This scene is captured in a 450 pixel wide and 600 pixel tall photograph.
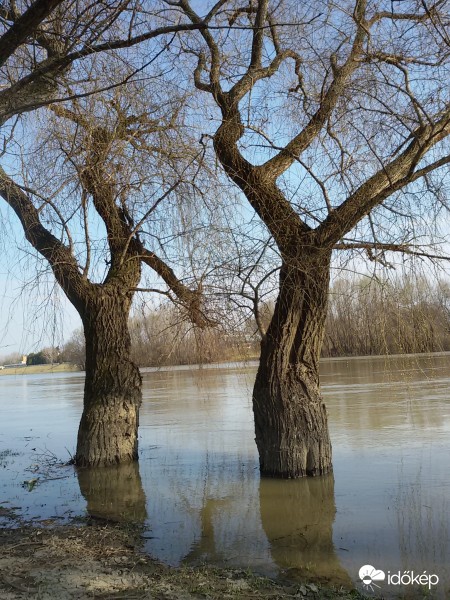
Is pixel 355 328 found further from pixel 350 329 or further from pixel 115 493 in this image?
pixel 115 493

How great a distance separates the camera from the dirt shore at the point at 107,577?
418cm

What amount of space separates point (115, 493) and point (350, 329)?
140 inches

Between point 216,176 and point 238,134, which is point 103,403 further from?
point 238,134

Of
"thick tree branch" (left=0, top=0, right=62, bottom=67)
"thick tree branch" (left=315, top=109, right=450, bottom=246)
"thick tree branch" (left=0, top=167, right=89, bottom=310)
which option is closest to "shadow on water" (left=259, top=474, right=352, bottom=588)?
"thick tree branch" (left=315, top=109, right=450, bottom=246)

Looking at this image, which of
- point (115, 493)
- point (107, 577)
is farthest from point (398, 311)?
point (107, 577)

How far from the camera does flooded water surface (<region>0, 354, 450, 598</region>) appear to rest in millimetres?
5273

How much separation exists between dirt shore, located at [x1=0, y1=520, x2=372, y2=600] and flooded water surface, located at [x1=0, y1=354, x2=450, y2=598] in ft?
1.07

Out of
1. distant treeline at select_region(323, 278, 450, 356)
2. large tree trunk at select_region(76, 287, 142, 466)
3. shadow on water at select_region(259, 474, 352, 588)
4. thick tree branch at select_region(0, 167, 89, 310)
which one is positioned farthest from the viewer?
large tree trunk at select_region(76, 287, 142, 466)

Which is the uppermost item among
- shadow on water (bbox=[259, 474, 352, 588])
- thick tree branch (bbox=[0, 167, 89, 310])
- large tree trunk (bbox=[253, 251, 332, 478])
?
thick tree branch (bbox=[0, 167, 89, 310])

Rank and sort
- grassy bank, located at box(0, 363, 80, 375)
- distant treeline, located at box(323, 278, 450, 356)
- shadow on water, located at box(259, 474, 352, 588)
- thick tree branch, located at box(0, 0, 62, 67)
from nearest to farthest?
thick tree branch, located at box(0, 0, 62, 67) < shadow on water, located at box(259, 474, 352, 588) < distant treeline, located at box(323, 278, 450, 356) < grassy bank, located at box(0, 363, 80, 375)

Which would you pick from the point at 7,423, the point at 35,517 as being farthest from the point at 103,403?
the point at 7,423

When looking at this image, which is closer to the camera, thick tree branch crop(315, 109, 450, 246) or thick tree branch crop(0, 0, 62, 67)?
thick tree branch crop(0, 0, 62, 67)

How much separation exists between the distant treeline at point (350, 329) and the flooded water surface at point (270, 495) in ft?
1.46

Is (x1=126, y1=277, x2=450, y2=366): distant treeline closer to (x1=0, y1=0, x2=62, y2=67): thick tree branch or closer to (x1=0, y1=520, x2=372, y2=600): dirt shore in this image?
(x1=0, y1=520, x2=372, y2=600): dirt shore
